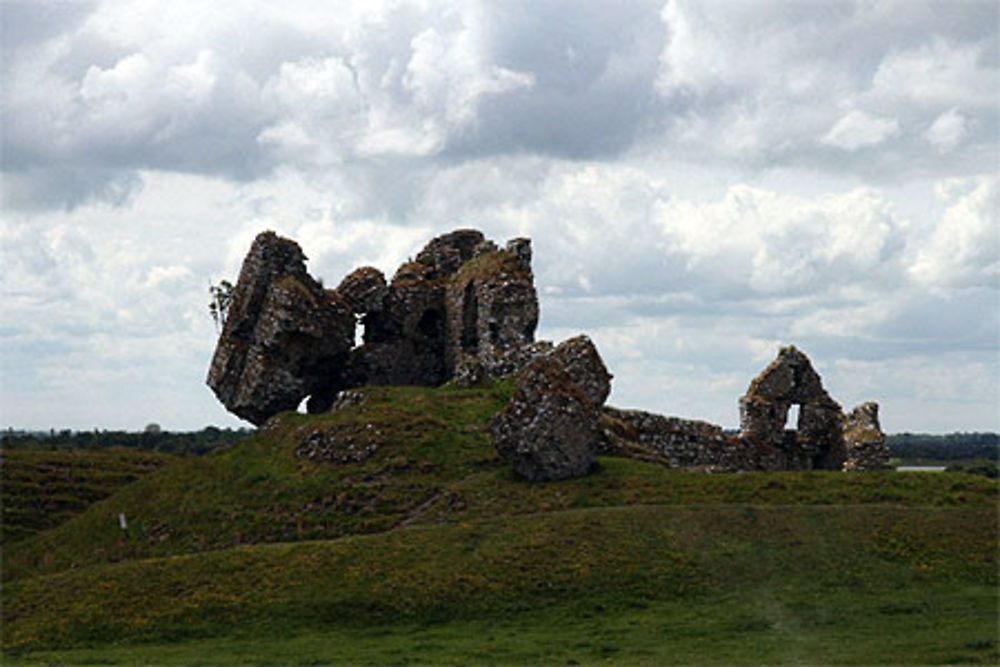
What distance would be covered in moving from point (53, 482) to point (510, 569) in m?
44.6

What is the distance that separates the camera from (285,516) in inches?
2496

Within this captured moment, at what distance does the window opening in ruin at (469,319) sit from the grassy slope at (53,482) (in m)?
26.9

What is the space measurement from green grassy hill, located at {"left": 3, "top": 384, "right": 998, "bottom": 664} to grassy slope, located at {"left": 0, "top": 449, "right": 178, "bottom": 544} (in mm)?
5108

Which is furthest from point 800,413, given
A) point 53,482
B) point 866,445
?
point 53,482

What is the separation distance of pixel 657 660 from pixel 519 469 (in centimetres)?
2773

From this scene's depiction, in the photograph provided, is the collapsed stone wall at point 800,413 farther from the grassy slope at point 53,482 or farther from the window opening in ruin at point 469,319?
the grassy slope at point 53,482

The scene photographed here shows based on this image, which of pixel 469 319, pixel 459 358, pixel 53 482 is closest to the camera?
pixel 53 482

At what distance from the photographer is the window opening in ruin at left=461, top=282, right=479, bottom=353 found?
3494 inches

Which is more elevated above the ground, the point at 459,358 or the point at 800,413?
the point at 459,358

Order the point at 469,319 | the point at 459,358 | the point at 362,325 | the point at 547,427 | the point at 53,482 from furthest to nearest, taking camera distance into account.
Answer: the point at 362,325 < the point at 469,319 < the point at 459,358 < the point at 53,482 < the point at 547,427

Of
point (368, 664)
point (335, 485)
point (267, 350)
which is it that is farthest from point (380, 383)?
point (368, 664)

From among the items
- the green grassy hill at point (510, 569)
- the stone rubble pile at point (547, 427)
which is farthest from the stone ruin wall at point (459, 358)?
the green grassy hill at point (510, 569)

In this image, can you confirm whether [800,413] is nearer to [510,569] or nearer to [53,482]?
[510,569]

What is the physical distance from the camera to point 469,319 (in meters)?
88.9
